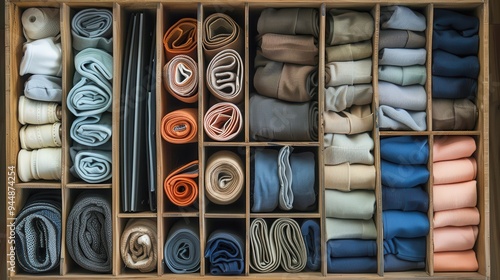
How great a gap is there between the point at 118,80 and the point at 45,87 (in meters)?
0.24

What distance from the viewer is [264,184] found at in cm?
183

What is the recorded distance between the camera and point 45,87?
183 centimetres

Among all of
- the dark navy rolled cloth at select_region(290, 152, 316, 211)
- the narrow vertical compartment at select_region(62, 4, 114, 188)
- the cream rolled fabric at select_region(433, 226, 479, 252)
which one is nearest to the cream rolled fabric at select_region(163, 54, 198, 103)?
the narrow vertical compartment at select_region(62, 4, 114, 188)

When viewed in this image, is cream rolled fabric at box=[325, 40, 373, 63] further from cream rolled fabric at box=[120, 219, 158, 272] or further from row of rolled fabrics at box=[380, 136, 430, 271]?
cream rolled fabric at box=[120, 219, 158, 272]

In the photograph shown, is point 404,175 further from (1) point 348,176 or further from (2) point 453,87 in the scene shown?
(2) point 453,87

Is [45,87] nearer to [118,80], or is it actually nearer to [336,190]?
[118,80]

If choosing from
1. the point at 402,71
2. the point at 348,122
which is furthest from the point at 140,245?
the point at 402,71

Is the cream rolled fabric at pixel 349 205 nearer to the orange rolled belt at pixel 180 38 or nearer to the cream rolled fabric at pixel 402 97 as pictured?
the cream rolled fabric at pixel 402 97

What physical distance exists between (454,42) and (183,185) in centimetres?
104

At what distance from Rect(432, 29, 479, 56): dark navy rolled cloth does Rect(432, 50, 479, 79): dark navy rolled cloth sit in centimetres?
2

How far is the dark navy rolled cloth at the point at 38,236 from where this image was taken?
1.84m

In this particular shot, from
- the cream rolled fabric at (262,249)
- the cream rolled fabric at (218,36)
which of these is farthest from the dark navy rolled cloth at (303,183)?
the cream rolled fabric at (218,36)

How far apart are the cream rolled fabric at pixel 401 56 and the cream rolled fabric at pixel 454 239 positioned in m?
0.59

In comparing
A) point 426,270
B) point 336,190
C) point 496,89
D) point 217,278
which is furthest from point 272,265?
point 496,89
